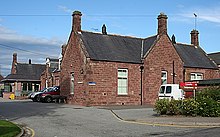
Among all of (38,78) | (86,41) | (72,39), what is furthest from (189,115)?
(38,78)

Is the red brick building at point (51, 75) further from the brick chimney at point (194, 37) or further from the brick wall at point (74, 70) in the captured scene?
the brick chimney at point (194, 37)

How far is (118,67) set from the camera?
110 feet

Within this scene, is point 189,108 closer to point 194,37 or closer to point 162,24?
point 162,24

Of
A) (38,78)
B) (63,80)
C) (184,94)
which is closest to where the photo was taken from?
(184,94)

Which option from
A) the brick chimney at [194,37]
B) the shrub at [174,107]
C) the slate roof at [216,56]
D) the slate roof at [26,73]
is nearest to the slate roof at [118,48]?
the brick chimney at [194,37]

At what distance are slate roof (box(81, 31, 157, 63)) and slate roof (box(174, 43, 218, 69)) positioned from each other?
5608mm

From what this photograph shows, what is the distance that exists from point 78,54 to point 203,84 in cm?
1268

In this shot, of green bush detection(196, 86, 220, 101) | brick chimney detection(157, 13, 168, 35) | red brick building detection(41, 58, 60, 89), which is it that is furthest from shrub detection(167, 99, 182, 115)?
red brick building detection(41, 58, 60, 89)

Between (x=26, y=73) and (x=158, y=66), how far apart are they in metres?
35.9

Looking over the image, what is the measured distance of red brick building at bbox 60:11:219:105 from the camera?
3231cm

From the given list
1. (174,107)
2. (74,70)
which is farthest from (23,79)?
(174,107)

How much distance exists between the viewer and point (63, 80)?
37969 millimetres

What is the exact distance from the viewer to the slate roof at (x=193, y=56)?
40438 millimetres

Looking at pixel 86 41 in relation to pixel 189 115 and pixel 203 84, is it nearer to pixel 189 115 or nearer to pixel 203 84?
pixel 203 84
